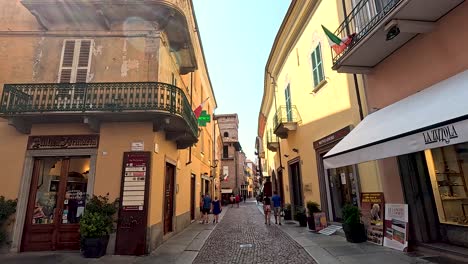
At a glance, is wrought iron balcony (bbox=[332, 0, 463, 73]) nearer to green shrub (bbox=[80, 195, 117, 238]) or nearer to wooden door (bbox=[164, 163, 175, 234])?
wooden door (bbox=[164, 163, 175, 234])

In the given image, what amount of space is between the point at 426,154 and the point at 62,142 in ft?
33.9

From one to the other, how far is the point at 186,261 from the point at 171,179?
4677 mm

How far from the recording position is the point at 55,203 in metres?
Result: 8.04

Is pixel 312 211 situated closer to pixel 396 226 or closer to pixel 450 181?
pixel 396 226

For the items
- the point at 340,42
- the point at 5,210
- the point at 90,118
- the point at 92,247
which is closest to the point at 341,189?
the point at 340,42

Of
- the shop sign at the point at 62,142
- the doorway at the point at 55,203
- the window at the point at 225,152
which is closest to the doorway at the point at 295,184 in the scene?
the shop sign at the point at 62,142

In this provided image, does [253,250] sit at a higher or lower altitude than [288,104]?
lower

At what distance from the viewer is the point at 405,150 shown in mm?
4391

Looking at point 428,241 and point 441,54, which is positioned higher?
point 441,54

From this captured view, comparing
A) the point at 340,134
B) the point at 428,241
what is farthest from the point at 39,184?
the point at 428,241

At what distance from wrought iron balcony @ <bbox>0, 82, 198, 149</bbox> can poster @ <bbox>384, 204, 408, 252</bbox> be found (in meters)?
6.54

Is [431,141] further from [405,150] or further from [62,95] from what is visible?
[62,95]

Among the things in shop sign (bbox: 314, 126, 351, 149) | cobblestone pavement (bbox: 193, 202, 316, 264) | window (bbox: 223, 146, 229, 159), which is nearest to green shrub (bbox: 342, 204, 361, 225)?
cobblestone pavement (bbox: 193, 202, 316, 264)

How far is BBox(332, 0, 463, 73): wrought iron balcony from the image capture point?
16.4 feet
